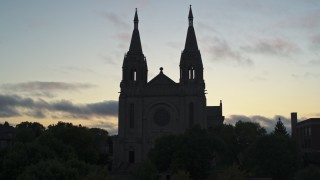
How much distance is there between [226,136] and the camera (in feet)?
297

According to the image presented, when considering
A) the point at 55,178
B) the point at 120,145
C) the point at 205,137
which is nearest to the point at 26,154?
the point at 55,178

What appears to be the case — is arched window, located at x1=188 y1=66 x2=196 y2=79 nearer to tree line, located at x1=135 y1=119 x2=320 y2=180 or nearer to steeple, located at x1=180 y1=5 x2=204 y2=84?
steeple, located at x1=180 y1=5 x2=204 y2=84

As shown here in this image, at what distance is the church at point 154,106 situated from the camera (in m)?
89.0

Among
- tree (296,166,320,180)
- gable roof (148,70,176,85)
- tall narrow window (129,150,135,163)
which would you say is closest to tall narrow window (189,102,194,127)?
gable roof (148,70,176,85)

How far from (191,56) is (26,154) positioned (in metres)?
52.7

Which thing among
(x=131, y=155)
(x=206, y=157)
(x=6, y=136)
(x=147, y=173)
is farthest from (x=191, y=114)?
(x=6, y=136)

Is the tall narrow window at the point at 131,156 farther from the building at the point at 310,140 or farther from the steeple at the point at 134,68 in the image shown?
the building at the point at 310,140

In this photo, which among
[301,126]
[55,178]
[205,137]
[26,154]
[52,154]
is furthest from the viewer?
[301,126]

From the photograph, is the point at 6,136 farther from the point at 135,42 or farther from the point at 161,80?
the point at 161,80

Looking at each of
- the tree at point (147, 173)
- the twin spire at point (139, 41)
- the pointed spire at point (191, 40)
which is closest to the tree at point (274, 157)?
the tree at point (147, 173)

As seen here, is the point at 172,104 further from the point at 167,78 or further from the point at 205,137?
the point at 205,137

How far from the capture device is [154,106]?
90.6 metres

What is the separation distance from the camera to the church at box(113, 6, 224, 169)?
89000mm

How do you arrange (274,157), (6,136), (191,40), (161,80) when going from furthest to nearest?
(6,136) < (191,40) < (161,80) < (274,157)
